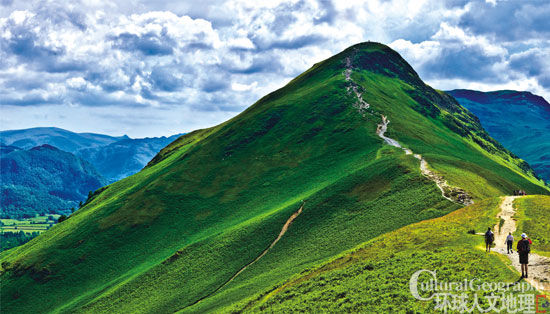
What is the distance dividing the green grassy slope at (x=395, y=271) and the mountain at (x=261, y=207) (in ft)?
5.34

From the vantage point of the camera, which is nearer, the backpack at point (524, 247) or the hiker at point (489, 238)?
the backpack at point (524, 247)

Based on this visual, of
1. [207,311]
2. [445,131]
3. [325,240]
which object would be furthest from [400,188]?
[445,131]

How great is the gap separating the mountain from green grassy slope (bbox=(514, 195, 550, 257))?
8.07 metres

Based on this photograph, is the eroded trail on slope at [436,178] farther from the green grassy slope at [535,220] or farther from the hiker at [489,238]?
the hiker at [489,238]

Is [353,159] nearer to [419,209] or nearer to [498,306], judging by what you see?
[419,209]

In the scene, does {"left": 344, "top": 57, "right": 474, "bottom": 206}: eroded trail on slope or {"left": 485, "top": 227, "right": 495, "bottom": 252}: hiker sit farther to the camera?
{"left": 344, "top": 57, "right": 474, "bottom": 206}: eroded trail on slope

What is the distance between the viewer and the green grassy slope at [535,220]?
173 ft

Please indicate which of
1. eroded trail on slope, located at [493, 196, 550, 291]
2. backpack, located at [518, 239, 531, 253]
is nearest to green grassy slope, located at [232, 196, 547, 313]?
eroded trail on slope, located at [493, 196, 550, 291]

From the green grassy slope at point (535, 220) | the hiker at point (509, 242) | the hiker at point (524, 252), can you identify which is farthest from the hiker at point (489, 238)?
the hiker at point (524, 252)

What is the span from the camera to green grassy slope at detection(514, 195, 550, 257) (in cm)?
5259

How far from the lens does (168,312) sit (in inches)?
3455

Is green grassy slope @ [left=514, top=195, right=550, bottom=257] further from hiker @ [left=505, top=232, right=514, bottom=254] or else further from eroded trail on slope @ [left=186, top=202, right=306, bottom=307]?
eroded trail on slope @ [left=186, top=202, right=306, bottom=307]

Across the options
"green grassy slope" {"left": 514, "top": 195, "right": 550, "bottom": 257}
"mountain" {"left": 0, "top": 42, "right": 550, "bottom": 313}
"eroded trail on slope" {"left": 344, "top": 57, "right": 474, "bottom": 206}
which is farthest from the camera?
"mountain" {"left": 0, "top": 42, "right": 550, "bottom": 313}

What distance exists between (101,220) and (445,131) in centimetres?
14624
